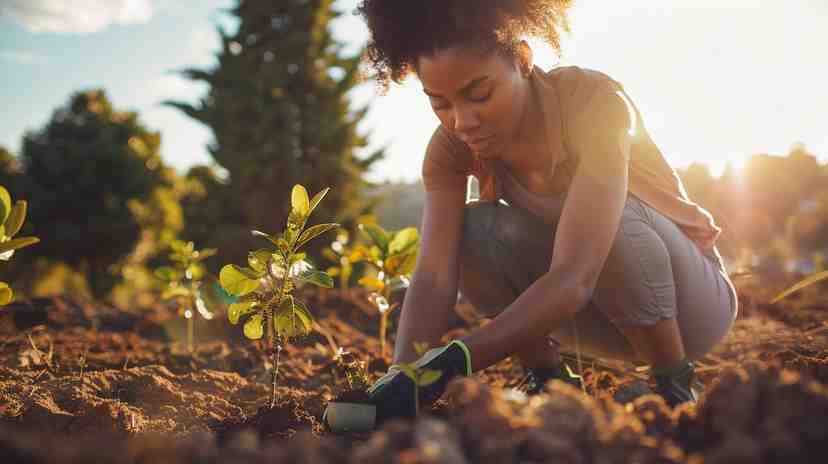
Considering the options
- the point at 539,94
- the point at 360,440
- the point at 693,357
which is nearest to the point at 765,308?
the point at 693,357

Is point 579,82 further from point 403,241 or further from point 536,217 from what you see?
point 403,241

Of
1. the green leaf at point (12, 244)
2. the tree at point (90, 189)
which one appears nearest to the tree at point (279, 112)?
the tree at point (90, 189)

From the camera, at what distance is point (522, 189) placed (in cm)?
197

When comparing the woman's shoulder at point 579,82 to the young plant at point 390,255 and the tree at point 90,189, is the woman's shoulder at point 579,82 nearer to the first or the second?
the young plant at point 390,255

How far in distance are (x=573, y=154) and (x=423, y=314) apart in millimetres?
674

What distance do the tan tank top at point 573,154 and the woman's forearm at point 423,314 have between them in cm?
36

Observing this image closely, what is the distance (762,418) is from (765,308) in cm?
411

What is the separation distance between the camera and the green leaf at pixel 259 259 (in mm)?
1479

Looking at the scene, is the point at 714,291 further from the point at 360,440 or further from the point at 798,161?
the point at 798,161

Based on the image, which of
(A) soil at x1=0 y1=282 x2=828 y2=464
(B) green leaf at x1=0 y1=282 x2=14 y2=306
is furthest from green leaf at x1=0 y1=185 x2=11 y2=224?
(A) soil at x1=0 y1=282 x2=828 y2=464

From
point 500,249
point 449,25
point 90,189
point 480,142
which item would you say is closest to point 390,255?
point 500,249

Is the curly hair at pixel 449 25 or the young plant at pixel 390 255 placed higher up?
the curly hair at pixel 449 25

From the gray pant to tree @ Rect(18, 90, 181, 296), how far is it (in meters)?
15.3

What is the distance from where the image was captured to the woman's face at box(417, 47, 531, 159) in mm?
1527
